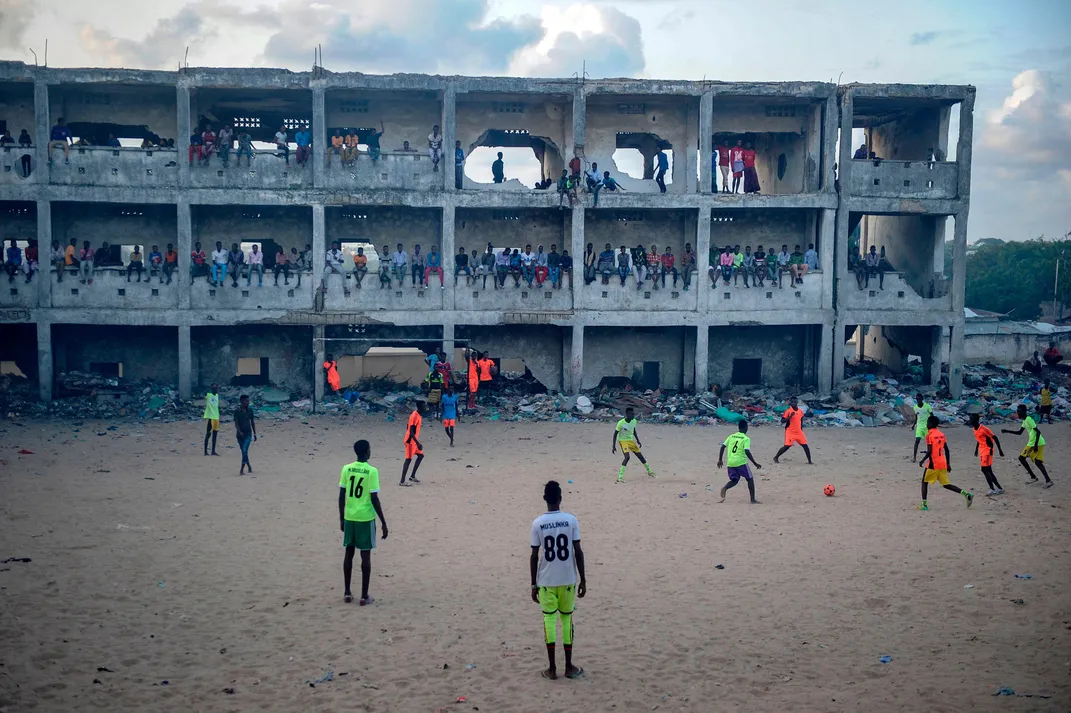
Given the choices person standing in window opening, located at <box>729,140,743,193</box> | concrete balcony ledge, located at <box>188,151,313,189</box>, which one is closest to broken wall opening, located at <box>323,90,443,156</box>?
concrete balcony ledge, located at <box>188,151,313,189</box>

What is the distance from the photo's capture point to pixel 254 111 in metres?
26.8

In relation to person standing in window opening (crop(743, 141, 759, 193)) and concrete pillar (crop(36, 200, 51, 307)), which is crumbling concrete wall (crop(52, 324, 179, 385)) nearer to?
concrete pillar (crop(36, 200, 51, 307))

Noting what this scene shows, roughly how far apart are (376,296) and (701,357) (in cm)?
954

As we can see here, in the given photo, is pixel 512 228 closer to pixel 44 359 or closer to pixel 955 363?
pixel 44 359

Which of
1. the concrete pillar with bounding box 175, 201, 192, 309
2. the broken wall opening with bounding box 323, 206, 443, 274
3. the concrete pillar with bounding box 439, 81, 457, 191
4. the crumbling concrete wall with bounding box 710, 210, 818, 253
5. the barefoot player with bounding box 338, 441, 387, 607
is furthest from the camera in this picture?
the crumbling concrete wall with bounding box 710, 210, 818, 253

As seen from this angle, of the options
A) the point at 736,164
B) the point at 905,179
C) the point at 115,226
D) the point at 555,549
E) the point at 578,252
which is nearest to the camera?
the point at 555,549

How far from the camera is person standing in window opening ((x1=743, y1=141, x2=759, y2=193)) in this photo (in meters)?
27.3

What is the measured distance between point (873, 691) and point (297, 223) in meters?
22.6

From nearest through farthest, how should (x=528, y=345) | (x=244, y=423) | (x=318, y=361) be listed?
1. (x=244, y=423)
2. (x=318, y=361)
3. (x=528, y=345)

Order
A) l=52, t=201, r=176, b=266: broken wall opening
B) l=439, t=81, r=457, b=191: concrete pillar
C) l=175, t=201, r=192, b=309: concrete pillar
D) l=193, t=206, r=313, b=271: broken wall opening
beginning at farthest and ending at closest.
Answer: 1. l=193, t=206, r=313, b=271: broken wall opening
2. l=52, t=201, r=176, b=266: broken wall opening
3. l=439, t=81, r=457, b=191: concrete pillar
4. l=175, t=201, r=192, b=309: concrete pillar

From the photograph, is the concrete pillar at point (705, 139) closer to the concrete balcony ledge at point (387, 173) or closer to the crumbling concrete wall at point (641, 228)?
the crumbling concrete wall at point (641, 228)

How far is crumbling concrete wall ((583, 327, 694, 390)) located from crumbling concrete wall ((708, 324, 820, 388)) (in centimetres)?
113

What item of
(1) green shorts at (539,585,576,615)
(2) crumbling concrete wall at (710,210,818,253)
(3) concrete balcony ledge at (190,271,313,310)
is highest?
(2) crumbling concrete wall at (710,210,818,253)

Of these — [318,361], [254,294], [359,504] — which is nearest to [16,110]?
[254,294]
